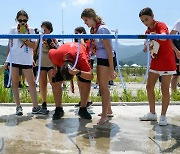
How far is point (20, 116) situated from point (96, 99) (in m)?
2.55

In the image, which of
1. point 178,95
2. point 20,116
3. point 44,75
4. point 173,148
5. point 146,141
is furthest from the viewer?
point 178,95

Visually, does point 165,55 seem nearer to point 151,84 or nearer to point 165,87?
point 165,87

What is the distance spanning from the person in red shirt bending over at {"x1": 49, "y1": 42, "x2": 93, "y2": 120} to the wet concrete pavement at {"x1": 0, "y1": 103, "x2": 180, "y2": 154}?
0.23 m

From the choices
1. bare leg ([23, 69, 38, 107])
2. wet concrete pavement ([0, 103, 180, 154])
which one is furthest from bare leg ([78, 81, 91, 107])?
bare leg ([23, 69, 38, 107])

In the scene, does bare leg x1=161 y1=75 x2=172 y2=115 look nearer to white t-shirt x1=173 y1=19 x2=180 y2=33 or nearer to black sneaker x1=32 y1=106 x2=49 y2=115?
white t-shirt x1=173 y1=19 x2=180 y2=33

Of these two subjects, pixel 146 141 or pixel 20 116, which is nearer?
pixel 146 141

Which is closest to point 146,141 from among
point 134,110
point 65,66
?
point 65,66

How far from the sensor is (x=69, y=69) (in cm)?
491

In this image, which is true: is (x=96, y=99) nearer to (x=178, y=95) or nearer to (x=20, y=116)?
(x=178, y=95)

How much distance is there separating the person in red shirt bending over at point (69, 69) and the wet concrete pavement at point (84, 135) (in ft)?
0.76

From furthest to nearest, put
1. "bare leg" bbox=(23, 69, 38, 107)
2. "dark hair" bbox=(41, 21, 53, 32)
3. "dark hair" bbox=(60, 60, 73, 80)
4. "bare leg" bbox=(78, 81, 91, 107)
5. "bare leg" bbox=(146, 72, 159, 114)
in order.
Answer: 1. "dark hair" bbox=(41, 21, 53, 32)
2. "bare leg" bbox=(23, 69, 38, 107)
3. "bare leg" bbox=(78, 81, 91, 107)
4. "bare leg" bbox=(146, 72, 159, 114)
5. "dark hair" bbox=(60, 60, 73, 80)

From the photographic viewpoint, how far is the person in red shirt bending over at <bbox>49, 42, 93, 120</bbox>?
198 inches

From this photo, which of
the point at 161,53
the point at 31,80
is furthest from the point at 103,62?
the point at 31,80

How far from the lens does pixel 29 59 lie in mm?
5773
